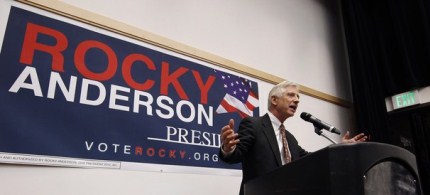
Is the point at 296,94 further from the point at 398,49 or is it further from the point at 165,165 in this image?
the point at 398,49

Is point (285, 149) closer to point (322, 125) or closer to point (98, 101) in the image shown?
point (322, 125)

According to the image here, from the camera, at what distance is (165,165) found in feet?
6.24

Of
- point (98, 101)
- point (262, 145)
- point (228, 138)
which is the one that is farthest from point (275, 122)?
point (98, 101)

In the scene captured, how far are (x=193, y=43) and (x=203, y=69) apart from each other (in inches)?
8.4

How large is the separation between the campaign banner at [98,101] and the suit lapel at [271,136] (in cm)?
58

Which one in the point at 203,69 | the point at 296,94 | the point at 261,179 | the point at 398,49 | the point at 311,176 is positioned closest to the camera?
the point at 311,176

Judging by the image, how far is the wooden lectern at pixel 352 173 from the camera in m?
0.71

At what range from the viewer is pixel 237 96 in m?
2.43

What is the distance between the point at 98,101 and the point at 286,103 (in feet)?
3.43

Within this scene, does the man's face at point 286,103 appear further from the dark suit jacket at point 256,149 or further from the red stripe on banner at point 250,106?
the red stripe on banner at point 250,106

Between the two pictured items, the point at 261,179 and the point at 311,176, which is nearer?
the point at 311,176

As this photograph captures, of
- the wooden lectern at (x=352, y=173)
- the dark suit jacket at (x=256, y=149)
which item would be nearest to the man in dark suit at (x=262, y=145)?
the dark suit jacket at (x=256, y=149)

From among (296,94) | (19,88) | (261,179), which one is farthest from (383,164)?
(19,88)

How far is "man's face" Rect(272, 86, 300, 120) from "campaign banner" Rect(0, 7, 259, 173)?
1.82 ft
